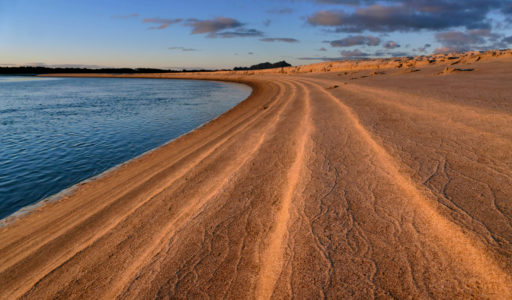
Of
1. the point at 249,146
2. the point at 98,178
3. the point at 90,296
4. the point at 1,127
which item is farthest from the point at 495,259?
the point at 1,127

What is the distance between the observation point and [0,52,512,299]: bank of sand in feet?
7.03

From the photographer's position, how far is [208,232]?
10.0 feet

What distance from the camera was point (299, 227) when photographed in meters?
2.86

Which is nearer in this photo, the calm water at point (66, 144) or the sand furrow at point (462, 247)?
the sand furrow at point (462, 247)

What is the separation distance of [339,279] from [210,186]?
2.94 meters

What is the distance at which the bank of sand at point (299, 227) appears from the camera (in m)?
2.14

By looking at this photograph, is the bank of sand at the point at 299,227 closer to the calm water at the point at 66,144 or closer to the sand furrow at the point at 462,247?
the sand furrow at the point at 462,247

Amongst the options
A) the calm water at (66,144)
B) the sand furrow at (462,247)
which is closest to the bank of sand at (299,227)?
the sand furrow at (462,247)

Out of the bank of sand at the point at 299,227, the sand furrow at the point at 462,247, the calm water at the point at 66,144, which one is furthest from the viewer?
the calm water at the point at 66,144

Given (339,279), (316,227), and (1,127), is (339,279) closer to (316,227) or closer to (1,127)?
(316,227)

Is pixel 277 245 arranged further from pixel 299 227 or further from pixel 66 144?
pixel 66 144

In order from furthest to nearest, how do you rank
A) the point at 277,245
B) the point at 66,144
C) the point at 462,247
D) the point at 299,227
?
the point at 66,144, the point at 299,227, the point at 277,245, the point at 462,247

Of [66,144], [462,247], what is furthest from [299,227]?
[66,144]

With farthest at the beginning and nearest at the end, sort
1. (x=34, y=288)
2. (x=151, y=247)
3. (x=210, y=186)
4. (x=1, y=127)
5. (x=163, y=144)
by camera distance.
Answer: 1. (x=1, y=127)
2. (x=163, y=144)
3. (x=210, y=186)
4. (x=151, y=247)
5. (x=34, y=288)
